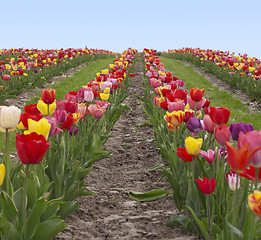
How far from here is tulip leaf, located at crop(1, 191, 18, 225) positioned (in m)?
2.01

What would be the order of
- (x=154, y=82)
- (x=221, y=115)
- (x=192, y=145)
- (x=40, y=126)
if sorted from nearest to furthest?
1. (x=40, y=126)
2. (x=192, y=145)
3. (x=221, y=115)
4. (x=154, y=82)

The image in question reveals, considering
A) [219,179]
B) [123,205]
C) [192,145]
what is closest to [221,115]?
[192,145]

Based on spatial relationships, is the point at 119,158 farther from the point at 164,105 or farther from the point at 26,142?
the point at 26,142

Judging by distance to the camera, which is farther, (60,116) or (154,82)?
(154,82)

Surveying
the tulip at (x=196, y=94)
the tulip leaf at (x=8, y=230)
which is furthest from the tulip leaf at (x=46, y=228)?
the tulip at (x=196, y=94)

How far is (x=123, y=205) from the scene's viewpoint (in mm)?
3760

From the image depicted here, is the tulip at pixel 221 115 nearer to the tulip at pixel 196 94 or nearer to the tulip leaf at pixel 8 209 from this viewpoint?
the tulip at pixel 196 94

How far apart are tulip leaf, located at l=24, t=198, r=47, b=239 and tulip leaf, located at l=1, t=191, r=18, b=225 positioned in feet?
0.31

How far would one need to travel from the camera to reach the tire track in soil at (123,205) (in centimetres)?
310

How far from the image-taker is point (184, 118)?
3.39m

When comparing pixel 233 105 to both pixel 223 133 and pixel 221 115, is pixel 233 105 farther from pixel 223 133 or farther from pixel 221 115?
pixel 223 133

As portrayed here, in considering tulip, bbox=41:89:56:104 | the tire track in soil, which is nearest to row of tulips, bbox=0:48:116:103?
the tire track in soil

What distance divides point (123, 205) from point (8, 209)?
1.87 metres

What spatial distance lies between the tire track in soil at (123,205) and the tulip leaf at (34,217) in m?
0.76
